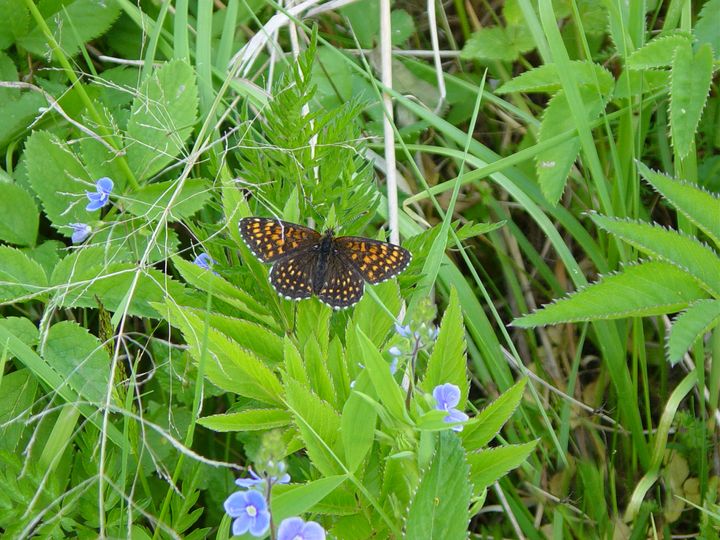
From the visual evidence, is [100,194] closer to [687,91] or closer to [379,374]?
[379,374]

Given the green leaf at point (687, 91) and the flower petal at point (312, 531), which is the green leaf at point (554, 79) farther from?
the flower petal at point (312, 531)

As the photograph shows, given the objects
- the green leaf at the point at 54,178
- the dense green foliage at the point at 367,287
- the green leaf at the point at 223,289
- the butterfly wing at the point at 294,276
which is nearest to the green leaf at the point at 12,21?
the dense green foliage at the point at 367,287

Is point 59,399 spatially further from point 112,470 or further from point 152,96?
point 152,96

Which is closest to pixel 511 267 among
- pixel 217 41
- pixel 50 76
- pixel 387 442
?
pixel 217 41

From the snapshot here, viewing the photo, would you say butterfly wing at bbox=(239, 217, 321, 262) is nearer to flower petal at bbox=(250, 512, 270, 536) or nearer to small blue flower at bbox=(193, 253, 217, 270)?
small blue flower at bbox=(193, 253, 217, 270)

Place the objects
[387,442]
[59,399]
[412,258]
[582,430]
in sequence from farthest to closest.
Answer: [582,430] < [59,399] < [412,258] < [387,442]

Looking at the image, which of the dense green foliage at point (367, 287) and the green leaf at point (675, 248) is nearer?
the dense green foliage at point (367, 287)

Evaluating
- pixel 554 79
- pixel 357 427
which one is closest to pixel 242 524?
pixel 357 427
